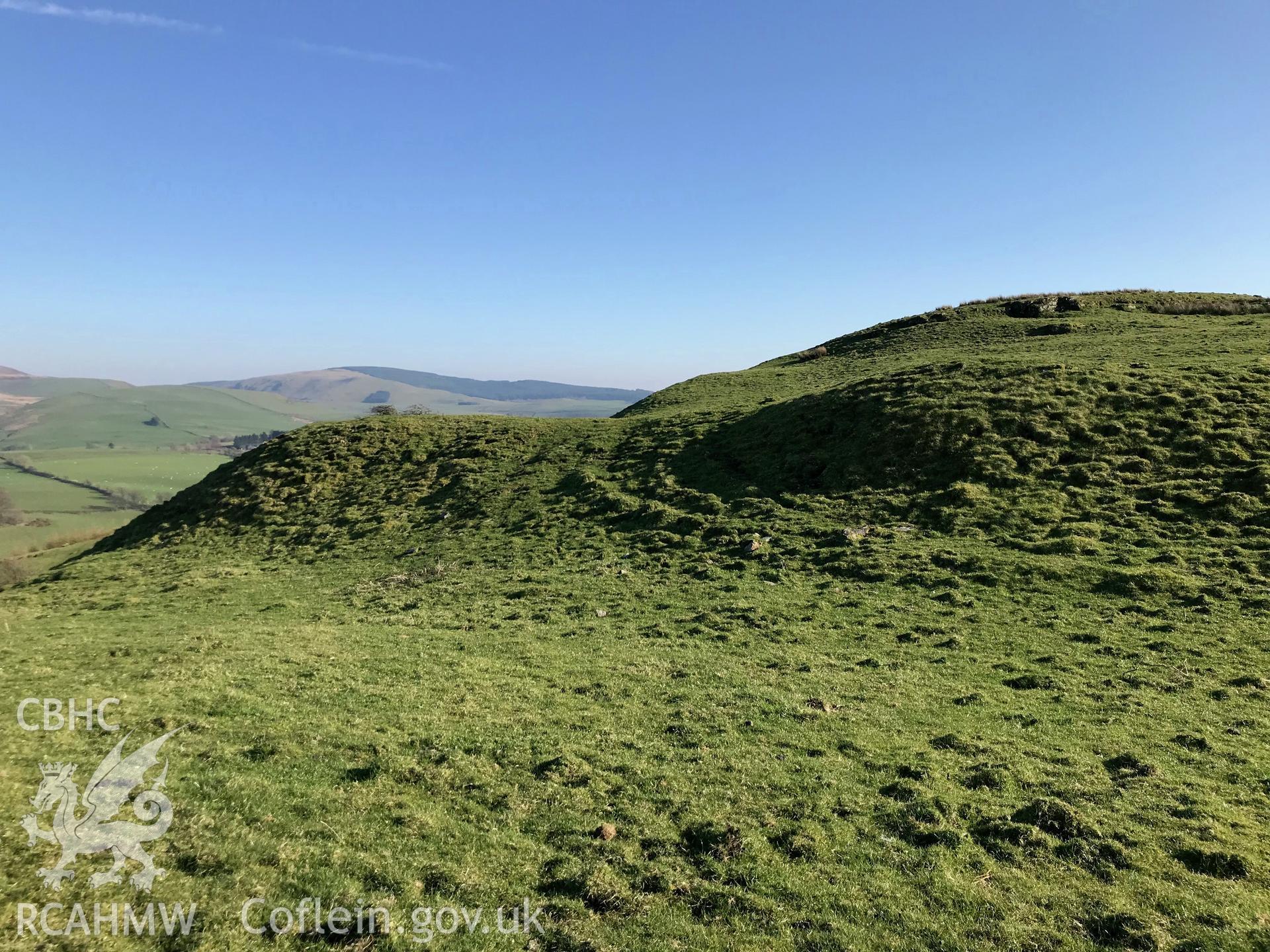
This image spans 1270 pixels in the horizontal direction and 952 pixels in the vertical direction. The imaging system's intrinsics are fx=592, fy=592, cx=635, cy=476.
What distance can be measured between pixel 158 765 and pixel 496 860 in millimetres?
7897

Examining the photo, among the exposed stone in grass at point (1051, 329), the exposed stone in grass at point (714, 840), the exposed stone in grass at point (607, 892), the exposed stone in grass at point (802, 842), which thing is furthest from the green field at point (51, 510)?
the exposed stone in grass at point (1051, 329)

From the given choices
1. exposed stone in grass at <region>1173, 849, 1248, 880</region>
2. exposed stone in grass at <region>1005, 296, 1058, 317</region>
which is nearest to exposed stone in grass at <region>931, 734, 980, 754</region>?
exposed stone in grass at <region>1173, 849, 1248, 880</region>

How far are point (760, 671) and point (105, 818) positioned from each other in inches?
→ 597

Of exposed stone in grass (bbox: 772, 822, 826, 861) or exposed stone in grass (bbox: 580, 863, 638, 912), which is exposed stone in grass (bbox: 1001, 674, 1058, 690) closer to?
exposed stone in grass (bbox: 772, 822, 826, 861)

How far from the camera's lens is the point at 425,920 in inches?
341

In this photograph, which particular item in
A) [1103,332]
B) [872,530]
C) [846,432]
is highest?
[1103,332]

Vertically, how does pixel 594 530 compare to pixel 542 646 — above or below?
above

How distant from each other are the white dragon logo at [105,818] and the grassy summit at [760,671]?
1.33 feet

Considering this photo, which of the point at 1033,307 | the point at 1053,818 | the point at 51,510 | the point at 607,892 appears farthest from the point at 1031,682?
the point at 51,510

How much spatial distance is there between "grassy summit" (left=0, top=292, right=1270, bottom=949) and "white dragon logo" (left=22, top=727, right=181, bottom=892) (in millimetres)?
406

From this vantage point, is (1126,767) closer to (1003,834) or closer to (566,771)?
(1003,834)

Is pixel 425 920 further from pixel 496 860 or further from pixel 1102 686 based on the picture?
pixel 1102 686

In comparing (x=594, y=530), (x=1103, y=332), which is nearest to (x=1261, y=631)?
(x=594, y=530)

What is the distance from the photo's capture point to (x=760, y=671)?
1800cm
